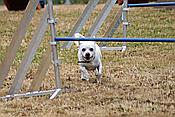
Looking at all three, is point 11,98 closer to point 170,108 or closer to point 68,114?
point 68,114

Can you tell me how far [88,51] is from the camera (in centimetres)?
548

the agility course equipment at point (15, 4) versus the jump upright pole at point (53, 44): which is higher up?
the jump upright pole at point (53, 44)

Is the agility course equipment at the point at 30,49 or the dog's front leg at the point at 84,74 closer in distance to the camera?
the agility course equipment at the point at 30,49

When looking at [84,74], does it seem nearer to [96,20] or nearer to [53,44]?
[53,44]

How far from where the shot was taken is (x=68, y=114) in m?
4.19

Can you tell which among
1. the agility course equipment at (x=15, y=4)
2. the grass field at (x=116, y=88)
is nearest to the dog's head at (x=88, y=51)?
the grass field at (x=116, y=88)

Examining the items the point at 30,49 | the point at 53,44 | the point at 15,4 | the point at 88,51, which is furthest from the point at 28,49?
the point at 15,4

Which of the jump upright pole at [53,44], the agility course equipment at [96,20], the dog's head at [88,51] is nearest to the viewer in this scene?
the jump upright pole at [53,44]

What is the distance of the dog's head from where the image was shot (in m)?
5.48

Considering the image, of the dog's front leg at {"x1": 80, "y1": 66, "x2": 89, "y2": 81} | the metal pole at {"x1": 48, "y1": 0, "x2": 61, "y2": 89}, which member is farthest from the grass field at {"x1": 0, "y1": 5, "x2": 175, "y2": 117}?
the metal pole at {"x1": 48, "y1": 0, "x2": 61, "y2": 89}

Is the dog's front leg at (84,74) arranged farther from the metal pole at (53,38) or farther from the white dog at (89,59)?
the metal pole at (53,38)

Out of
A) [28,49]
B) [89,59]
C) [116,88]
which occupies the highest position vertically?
[28,49]

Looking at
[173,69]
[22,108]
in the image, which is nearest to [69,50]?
[173,69]

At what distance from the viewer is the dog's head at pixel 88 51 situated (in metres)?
5.48
